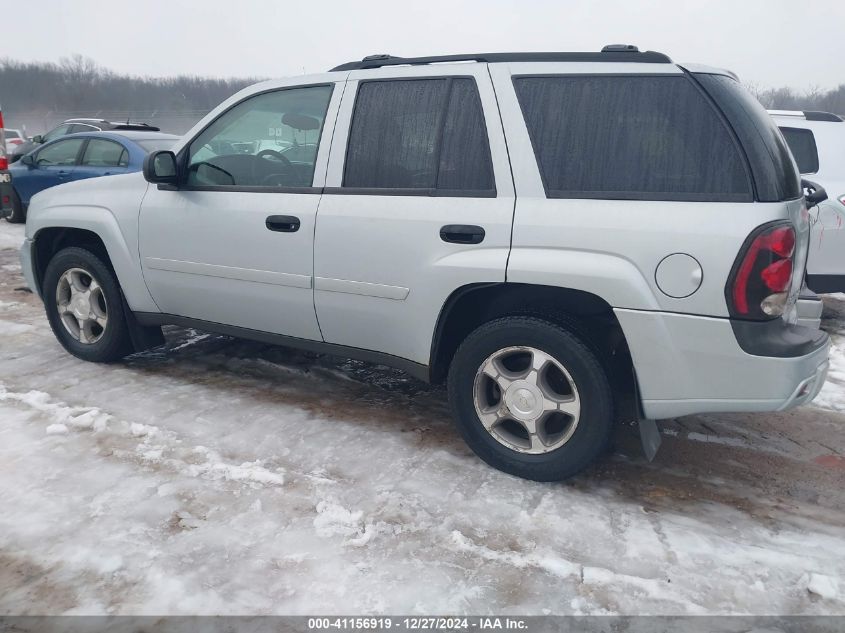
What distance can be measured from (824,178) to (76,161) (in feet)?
28.9

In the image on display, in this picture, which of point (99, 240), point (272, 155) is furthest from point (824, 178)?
point (99, 240)

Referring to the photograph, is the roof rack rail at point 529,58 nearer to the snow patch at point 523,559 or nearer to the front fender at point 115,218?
the front fender at point 115,218

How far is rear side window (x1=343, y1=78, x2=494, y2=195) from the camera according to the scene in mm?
3152

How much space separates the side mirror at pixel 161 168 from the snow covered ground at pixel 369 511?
4.16 feet

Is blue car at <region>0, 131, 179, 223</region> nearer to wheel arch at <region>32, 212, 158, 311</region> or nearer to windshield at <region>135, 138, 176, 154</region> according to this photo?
windshield at <region>135, 138, 176, 154</region>

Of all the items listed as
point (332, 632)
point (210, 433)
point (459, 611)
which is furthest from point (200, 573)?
point (210, 433)

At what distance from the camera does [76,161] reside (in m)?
9.19

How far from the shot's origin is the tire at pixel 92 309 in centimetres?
436

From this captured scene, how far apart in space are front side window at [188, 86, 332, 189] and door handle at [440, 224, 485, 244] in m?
0.88

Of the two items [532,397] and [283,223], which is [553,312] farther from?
[283,223]

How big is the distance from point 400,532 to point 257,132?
7.78ft

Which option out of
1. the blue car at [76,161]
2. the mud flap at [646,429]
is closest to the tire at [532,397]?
the mud flap at [646,429]

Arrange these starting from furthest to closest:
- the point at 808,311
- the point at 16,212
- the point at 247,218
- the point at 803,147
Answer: the point at 16,212 → the point at 803,147 → the point at 247,218 → the point at 808,311

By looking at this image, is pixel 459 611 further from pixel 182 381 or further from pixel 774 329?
pixel 182 381
